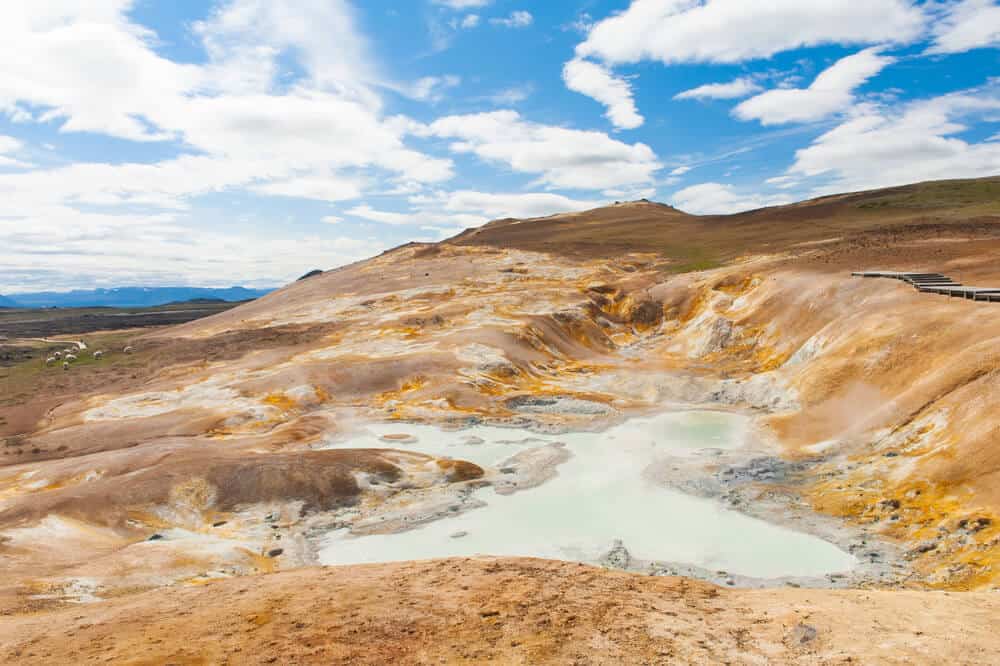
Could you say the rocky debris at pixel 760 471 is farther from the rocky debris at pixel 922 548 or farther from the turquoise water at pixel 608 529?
the rocky debris at pixel 922 548

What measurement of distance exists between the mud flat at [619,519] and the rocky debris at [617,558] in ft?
0.15

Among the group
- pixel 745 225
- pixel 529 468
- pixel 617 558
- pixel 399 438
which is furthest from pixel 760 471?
pixel 745 225

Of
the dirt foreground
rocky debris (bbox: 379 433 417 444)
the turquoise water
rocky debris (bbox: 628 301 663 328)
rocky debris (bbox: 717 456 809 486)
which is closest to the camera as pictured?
the dirt foreground

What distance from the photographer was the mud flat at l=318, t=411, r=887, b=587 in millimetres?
24656

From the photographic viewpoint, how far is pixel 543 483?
35062 millimetres

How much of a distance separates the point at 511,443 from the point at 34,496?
1142 inches

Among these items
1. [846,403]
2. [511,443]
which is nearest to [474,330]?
[511,443]

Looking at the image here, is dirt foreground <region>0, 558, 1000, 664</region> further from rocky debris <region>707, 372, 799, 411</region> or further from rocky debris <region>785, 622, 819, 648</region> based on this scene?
rocky debris <region>707, 372, 799, 411</region>

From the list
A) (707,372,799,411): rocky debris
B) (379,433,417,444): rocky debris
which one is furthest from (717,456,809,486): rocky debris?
(379,433,417,444): rocky debris

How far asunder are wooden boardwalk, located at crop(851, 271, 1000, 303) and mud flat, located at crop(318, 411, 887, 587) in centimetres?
1957

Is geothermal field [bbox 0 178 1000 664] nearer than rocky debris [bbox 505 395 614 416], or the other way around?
geothermal field [bbox 0 178 1000 664]

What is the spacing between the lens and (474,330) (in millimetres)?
69562

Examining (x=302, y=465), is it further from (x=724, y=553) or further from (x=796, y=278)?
(x=796, y=278)

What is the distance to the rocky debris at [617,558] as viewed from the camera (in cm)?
2461
